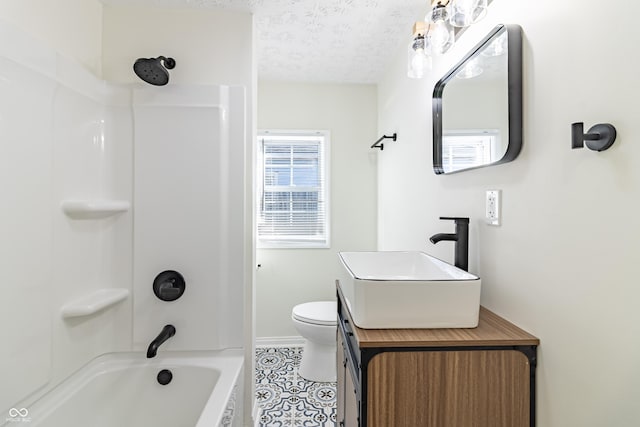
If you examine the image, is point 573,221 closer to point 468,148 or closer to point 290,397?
point 468,148

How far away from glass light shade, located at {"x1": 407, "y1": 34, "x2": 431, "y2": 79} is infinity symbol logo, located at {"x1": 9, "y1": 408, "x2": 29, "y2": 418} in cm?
208

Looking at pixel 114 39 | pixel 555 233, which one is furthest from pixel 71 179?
pixel 555 233

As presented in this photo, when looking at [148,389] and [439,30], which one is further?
[148,389]

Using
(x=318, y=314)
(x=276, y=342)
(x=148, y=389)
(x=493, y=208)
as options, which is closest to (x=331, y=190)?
Answer: (x=318, y=314)

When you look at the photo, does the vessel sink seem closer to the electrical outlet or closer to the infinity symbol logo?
the electrical outlet

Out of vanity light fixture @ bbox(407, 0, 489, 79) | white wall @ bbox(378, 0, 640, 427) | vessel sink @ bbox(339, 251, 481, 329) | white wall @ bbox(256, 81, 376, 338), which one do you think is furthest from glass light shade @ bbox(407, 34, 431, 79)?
white wall @ bbox(256, 81, 376, 338)

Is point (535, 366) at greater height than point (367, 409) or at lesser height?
greater

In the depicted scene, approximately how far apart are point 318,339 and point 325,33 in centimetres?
202

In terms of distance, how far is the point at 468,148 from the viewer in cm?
122

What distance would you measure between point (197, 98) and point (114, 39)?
0.57 meters

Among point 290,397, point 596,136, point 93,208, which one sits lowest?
point 290,397

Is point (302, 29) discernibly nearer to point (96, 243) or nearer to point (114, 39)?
point (114, 39)

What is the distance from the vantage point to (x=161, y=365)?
1.59 m

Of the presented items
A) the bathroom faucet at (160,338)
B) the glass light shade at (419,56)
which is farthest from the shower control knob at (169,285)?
the glass light shade at (419,56)
